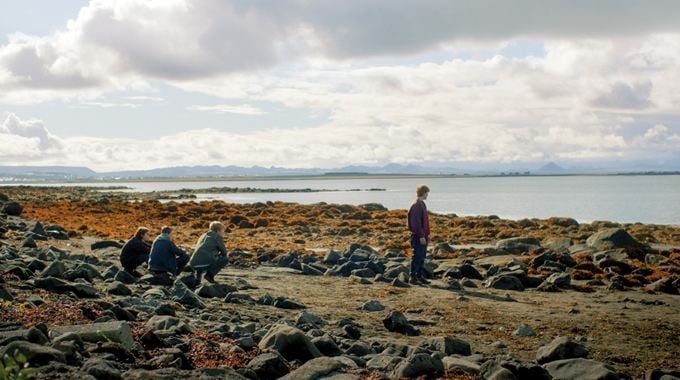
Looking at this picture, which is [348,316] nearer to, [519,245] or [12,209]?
[519,245]

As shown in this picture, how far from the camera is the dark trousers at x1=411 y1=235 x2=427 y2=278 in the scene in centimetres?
1830

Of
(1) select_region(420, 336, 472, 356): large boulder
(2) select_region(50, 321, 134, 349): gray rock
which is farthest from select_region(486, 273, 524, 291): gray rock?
(2) select_region(50, 321, 134, 349): gray rock

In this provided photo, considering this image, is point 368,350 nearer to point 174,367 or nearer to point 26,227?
point 174,367

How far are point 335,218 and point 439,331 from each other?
116ft

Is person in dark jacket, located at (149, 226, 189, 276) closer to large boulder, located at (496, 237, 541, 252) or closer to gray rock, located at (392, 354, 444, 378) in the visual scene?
gray rock, located at (392, 354, 444, 378)

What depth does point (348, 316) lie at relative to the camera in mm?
13891

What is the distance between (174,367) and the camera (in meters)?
7.18

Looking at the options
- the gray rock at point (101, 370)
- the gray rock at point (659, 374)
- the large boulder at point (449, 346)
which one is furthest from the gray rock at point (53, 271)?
the gray rock at point (659, 374)

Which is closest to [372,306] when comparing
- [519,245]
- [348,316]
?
[348,316]

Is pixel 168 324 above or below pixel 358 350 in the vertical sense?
above

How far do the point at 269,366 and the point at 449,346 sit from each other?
389 centimetres

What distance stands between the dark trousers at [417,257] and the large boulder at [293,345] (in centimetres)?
950

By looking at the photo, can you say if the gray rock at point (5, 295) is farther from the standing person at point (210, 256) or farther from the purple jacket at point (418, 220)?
the purple jacket at point (418, 220)

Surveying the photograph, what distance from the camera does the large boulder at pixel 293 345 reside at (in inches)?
353
